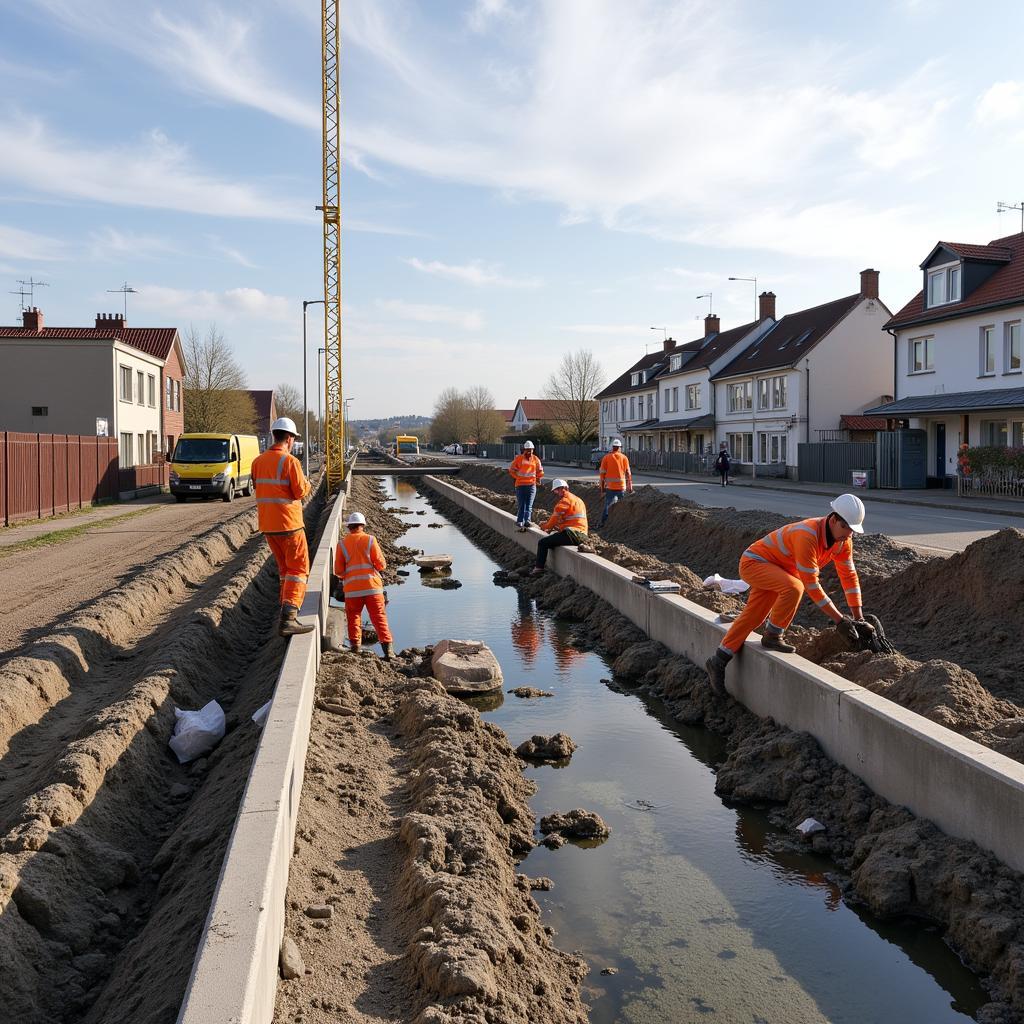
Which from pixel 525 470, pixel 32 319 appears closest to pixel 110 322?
pixel 32 319

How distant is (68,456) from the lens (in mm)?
26797

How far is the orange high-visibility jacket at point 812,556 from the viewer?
7461 mm

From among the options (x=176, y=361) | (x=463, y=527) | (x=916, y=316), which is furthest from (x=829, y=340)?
(x=176, y=361)

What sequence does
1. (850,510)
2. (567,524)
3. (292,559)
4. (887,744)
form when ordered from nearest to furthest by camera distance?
(887,744) < (850,510) < (292,559) < (567,524)

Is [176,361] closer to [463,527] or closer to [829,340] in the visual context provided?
[463,527]

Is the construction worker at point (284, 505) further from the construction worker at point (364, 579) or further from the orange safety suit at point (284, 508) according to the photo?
the construction worker at point (364, 579)

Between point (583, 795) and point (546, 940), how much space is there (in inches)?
89.1

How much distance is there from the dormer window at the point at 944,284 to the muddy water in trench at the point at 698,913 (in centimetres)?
2949

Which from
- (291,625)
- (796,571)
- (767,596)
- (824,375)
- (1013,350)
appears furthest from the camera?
(824,375)

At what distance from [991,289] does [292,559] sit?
2945 cm

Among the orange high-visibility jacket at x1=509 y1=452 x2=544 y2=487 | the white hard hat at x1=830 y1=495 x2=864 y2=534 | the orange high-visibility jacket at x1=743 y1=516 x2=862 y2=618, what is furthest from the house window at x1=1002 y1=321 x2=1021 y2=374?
the white hard hat at x1=830 y1=495 x2=864 y2=534

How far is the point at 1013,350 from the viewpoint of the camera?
29.9 meters

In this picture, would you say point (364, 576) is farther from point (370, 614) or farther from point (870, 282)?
point (870, 282)

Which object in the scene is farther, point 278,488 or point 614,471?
point 614,471
